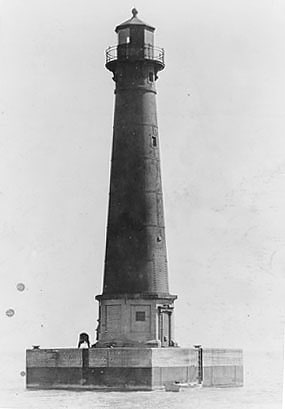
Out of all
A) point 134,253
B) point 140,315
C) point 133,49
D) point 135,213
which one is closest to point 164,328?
point 140,315

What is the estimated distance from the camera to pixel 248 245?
154 ft

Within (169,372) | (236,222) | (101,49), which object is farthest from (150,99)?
(169,372)

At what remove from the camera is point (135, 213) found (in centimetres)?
5141

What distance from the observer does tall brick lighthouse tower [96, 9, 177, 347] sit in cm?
5116

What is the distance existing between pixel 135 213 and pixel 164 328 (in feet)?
13.7

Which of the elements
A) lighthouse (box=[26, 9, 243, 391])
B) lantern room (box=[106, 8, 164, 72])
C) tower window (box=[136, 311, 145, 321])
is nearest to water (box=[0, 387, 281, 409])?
lighthouse (box=[26, 9, 243, 391])

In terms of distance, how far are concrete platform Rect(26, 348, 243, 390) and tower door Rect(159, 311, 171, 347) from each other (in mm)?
1100

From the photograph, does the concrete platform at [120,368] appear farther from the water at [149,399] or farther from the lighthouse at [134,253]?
the water at [149,399]

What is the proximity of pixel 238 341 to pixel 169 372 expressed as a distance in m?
3.79

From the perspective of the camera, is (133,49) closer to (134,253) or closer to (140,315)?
Answer: (134,253)

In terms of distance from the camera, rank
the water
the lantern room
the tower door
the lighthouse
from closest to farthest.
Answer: the water
the lighthouse
the tower door
the lantern room

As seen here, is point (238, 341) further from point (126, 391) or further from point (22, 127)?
point (22, 127)

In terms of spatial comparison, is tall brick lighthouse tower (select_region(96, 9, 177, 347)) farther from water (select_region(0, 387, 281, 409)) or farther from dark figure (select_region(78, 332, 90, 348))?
water (select_region(0, 387, 281, 409))

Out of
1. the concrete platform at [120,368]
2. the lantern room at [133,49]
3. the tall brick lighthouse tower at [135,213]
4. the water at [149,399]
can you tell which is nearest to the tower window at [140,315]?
the tall brick lighthouse tower at [135,213]
